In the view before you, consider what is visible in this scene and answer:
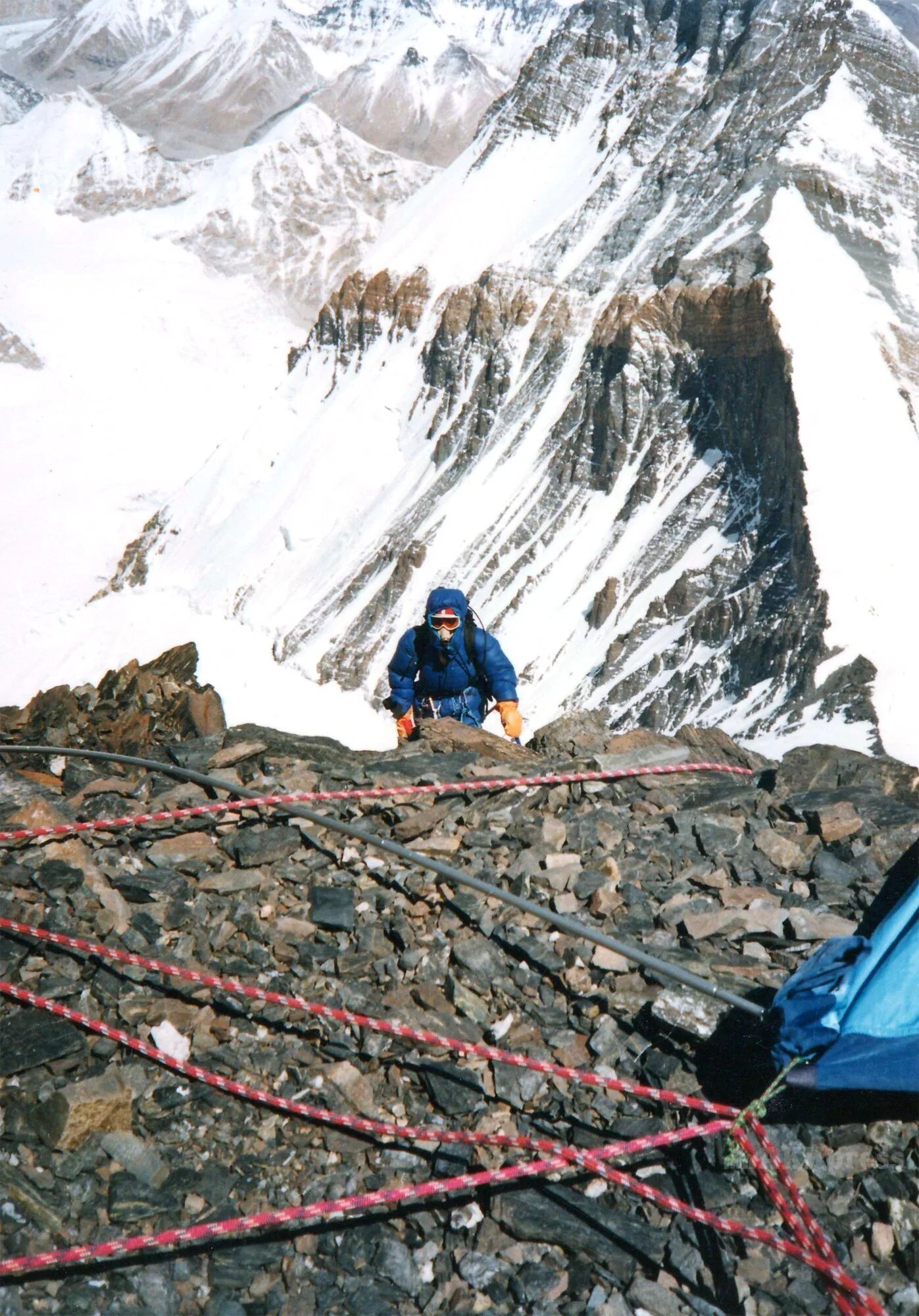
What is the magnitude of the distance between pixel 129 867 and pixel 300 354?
8814cm

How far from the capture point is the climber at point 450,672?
1099 centimetres

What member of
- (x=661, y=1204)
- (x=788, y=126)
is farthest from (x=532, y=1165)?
(x=788, y=126)

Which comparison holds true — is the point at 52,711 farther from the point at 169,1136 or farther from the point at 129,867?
the point at 169,1136

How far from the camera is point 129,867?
847 centimetres

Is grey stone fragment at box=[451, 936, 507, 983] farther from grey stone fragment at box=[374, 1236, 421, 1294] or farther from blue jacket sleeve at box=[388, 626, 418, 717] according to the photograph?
blue jacket sleeve at box=[388, 626, 418, 717]

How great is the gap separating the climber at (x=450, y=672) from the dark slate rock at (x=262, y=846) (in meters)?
2.54

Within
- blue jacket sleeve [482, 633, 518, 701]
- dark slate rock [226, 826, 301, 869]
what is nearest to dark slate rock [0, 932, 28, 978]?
dark slate rock [226, 826, 301, 869]

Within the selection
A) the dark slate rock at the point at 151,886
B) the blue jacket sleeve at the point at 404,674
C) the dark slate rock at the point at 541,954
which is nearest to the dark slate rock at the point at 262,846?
the dark slate rock at the point at 151,886

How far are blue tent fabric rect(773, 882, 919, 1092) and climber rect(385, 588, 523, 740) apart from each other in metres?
5.29

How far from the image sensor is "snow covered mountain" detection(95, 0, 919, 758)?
44.9 meters

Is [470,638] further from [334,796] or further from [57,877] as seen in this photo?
[57,877]

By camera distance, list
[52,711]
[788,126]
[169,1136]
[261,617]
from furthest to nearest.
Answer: [261,617]
[788,126]
[52,711]
[169,1136]

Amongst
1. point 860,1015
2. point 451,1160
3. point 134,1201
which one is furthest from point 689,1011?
point 134,1201

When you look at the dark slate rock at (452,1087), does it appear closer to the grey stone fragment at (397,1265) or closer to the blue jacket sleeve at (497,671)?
the grey stone fragment at (397,1265)
